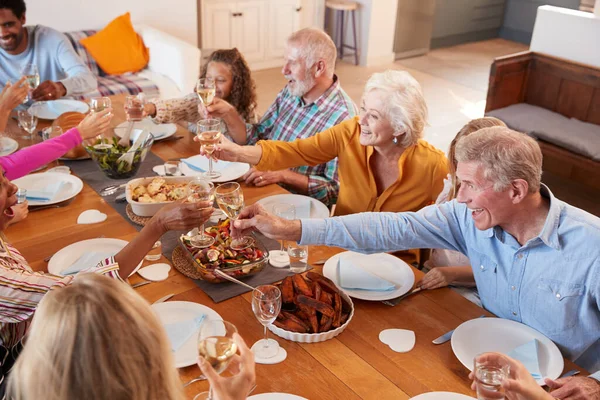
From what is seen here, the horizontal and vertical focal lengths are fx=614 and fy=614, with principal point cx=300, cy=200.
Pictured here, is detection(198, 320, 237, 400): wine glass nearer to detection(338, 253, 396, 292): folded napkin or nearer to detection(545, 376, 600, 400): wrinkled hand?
detection(338, 253, 396, 292): folded napkin

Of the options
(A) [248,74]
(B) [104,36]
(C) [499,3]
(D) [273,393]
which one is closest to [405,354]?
(D) [273,393]

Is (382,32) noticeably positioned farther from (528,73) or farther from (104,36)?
(104,36)

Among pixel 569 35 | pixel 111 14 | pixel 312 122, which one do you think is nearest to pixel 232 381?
pixel 312 122

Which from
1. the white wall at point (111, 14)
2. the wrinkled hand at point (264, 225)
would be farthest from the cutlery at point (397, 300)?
the white wall at point (111, 14)

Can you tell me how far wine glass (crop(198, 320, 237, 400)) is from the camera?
4.05 ft

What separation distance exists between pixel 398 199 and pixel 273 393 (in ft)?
4.12

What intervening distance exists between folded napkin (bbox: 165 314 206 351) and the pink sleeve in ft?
3.80

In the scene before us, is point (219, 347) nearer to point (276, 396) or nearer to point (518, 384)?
point (276, 396)

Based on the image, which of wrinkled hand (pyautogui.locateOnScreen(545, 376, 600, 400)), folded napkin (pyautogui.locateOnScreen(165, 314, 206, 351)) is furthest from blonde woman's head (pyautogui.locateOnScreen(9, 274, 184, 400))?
wrinkled hand (pyautogui.locateOnScreen(545, 376, 600, 400))

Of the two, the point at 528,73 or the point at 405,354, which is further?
the point at 528,73

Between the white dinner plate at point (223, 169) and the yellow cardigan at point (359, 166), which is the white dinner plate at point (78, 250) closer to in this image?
the white dinner plate at point (223, 169)

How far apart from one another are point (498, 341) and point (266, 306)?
654 millimetres

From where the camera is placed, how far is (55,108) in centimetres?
332

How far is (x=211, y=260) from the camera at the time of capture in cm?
Result: 190
